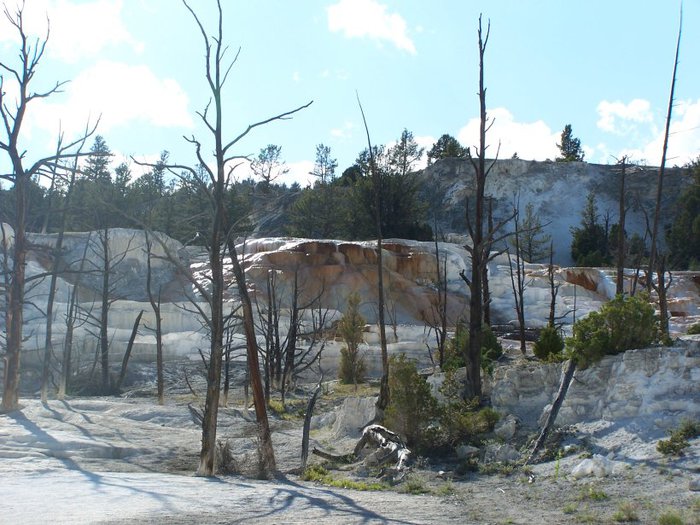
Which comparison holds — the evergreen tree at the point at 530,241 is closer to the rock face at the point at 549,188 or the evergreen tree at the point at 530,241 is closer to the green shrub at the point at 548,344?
the rock face at the point at 549,188

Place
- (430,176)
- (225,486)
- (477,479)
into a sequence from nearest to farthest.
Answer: (225,486) → (477,479) → (430,176)

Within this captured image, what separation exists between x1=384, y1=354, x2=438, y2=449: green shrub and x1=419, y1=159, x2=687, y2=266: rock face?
52613 mm

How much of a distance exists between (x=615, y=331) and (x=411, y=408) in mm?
3599

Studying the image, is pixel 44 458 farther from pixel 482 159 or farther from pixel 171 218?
pixel 171 218

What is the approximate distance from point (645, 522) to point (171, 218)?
46.6 m

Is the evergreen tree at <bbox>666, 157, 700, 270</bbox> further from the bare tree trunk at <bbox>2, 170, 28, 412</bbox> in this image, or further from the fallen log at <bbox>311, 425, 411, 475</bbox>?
the bare tree trunk at <bbox>2, 170, 28, 412</bbox>

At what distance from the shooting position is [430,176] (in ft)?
232

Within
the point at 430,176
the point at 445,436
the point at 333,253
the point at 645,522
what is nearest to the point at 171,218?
the point at 333,253

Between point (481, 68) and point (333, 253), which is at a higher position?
point (481, 68)

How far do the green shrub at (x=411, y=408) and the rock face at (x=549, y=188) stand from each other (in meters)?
52.6

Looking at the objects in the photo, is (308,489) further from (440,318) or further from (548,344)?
(440,318)

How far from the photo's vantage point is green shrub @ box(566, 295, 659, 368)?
1266 cm

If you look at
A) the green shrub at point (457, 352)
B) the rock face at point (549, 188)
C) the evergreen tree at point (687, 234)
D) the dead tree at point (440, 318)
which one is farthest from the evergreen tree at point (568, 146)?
the green shrub at point (457, 352)

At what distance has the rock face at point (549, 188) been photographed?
67.1 m
